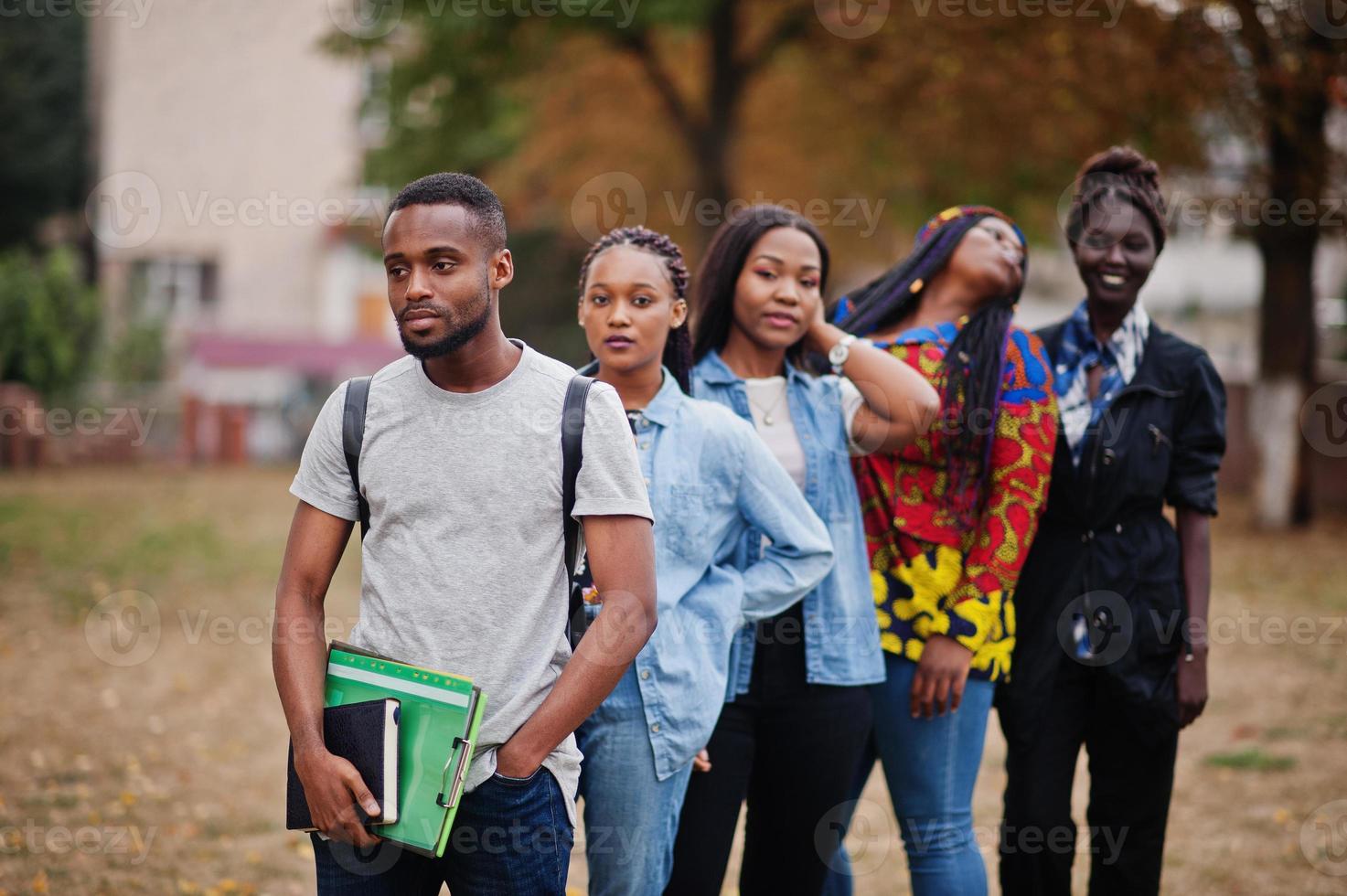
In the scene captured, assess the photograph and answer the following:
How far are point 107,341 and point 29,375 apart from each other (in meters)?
7.20

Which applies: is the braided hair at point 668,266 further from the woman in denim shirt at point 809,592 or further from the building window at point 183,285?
the building window at point 183,285

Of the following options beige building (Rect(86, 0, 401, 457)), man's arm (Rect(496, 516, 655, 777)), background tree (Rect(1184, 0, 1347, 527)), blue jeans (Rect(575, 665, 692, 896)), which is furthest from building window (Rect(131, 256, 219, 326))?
man's arm (Rect(496, 516, 655, 777))

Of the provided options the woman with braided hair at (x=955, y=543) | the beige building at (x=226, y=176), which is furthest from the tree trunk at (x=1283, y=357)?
the beige building at (x=226, y=176)

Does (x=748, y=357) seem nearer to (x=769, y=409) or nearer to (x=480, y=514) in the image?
(x=769, y=409)

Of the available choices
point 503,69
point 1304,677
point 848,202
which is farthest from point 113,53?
point 1304,677

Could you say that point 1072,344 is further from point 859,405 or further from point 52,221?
point 52,221

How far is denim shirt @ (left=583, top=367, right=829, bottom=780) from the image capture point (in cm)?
314

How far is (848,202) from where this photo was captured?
20.5m

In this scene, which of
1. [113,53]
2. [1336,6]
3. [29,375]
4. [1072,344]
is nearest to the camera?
[1072,344]

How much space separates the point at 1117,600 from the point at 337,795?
7.77 feet

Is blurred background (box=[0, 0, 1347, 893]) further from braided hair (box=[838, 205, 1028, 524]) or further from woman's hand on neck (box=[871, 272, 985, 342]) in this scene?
woman's hand on neck (box=[871, 272, 985, 342])

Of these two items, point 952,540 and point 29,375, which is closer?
point 952,540

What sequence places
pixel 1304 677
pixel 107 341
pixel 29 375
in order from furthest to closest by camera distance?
pixel 107 341
pixel 29 375
pixel 1304 677

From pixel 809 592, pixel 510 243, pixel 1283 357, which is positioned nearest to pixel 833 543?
pixel 809 592
